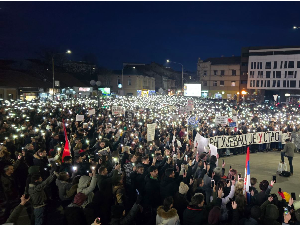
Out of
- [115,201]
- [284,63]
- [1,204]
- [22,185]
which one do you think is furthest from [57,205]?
[284,63]

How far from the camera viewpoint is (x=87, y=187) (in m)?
5.64

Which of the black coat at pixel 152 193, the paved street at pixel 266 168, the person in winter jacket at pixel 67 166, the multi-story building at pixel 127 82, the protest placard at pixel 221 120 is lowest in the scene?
the paved street at pixel 266 168

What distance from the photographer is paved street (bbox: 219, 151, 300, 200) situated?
32.7ft

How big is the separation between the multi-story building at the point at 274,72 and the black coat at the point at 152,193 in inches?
2172

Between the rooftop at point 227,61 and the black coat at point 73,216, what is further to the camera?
the rooftop at point 227,61

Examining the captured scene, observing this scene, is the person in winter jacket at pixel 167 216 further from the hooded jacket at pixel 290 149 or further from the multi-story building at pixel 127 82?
the multi-story building at pixel 127 82

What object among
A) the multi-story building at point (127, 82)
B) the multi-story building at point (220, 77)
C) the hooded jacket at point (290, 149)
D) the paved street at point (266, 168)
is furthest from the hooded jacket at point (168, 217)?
the multi-story building at point (220, 77)

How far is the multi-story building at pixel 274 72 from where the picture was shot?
184 feet

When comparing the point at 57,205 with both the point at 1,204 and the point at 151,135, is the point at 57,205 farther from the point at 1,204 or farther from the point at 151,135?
the point at 151,135

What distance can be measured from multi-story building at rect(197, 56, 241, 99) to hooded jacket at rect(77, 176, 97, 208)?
60.8 metres

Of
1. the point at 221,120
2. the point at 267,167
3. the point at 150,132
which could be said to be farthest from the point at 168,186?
the point at 221,120

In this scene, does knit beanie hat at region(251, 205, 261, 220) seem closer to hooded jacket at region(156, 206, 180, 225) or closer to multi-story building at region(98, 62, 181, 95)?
hooded jacket at region(156, 206, 180, 225)

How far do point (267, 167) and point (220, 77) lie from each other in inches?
2228

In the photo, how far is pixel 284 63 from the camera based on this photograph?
57.0m
